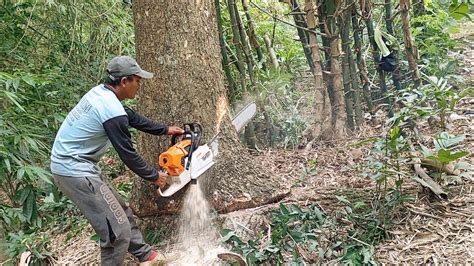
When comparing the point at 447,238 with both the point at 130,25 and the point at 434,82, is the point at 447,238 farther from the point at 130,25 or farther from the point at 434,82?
the point at 130,25

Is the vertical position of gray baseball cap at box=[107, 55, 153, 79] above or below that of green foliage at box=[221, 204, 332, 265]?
above

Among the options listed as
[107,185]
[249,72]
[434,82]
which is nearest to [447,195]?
[434,82]

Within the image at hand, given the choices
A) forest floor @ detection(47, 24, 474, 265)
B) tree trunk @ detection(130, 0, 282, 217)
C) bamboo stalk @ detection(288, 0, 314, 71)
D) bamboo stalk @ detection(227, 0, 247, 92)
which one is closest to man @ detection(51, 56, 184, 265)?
tree trunk @ detection(130, 0, 282, 217)

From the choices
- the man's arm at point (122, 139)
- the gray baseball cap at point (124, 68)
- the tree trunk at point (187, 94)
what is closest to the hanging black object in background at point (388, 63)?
the tree trunk at point (187, 94)

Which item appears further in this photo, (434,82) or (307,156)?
(307,156)

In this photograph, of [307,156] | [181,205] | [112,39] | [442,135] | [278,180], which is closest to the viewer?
[442,135]

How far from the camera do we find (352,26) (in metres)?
4.15

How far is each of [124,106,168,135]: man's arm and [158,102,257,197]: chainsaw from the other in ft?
0.39

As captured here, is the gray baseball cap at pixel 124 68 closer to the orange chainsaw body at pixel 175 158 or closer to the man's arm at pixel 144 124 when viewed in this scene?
the man's arm at pixel 144 124

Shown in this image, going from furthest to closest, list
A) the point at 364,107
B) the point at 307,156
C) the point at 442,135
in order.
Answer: the point at 364,107 → the point at 307,156 → the point at 442,135

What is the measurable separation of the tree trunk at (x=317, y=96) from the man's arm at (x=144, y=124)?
1.79 m

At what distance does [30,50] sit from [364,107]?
3216 mm

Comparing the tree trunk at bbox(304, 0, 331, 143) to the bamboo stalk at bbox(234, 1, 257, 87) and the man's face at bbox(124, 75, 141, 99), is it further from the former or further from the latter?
the man's face at bbox(124, 75, 141, 99)

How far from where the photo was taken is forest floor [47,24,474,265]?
2.38 metres
